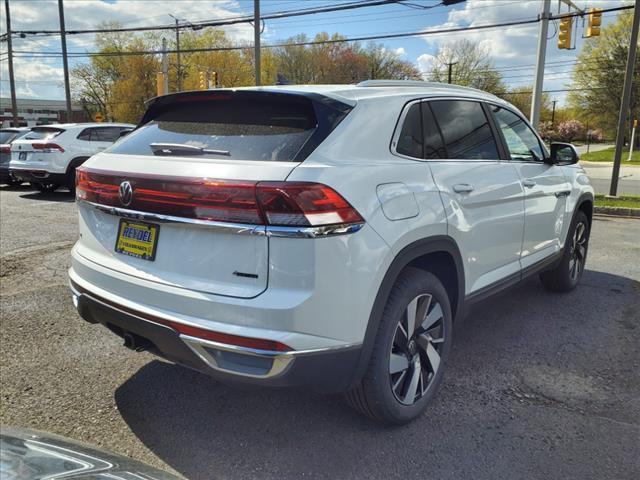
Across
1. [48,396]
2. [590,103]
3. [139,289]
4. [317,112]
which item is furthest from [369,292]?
[590,103]

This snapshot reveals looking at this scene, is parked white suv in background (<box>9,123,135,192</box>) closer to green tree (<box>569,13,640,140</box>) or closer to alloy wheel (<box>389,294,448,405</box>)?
alloy wheel (<box>389,294,448,405</box>)

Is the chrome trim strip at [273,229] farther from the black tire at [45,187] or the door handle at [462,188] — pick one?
the black tire at [45,187]

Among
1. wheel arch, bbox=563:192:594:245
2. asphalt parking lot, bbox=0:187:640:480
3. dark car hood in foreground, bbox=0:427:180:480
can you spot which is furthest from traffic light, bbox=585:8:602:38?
dark car hood in foreground, bbox=0:427:180:480

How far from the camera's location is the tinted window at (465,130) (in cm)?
329

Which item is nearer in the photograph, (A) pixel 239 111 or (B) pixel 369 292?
(B) pixel 369 292

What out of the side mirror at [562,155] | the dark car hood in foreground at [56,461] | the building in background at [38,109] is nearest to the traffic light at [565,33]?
the side mirror at [562,155]

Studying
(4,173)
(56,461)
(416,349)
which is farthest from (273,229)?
(4,173)

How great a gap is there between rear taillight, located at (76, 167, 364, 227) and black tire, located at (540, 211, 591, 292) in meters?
3.47

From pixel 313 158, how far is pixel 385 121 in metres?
0.62

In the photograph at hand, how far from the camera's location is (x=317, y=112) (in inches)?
99.9

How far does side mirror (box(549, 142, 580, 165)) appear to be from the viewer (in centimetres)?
456

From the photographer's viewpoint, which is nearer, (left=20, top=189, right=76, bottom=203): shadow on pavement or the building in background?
(left=20, top=189, right=76, bottom=203): shadow on pavement

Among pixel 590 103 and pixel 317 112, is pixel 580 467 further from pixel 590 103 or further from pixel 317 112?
pixel 590 103

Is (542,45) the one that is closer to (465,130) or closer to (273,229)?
(465,130)
